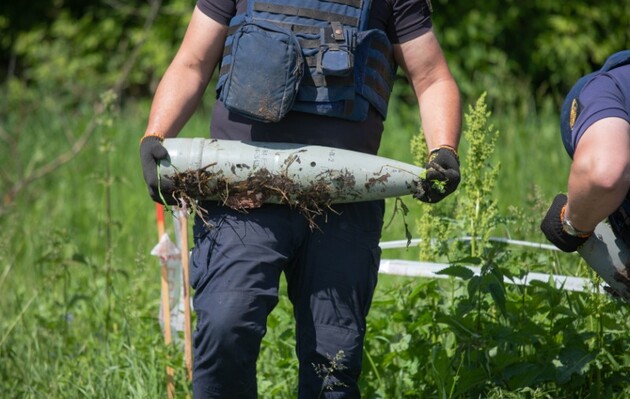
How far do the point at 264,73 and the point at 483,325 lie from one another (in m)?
1.32

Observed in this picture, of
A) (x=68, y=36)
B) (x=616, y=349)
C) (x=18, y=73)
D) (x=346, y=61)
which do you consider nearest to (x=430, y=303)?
(x=616, y=349)

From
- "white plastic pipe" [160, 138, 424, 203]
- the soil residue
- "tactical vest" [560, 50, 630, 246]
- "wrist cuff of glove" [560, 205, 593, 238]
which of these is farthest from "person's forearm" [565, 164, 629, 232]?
the soil residue

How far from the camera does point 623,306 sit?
3.34 meters

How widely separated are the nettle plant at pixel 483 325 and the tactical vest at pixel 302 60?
21.5 inches

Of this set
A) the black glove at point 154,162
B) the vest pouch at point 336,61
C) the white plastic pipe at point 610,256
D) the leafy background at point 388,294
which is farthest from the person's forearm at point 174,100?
the white plastic pipe at point 610,256

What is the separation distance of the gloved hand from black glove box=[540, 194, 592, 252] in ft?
1.03

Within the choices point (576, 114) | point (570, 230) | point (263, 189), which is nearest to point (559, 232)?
point (570, 230)

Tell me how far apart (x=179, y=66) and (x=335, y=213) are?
693mm

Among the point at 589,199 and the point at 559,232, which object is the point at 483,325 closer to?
the point at 559,232

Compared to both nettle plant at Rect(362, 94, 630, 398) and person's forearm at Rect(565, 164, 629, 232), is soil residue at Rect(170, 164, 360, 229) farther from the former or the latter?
person's forearm at Rect(565, 164, 629, 232)

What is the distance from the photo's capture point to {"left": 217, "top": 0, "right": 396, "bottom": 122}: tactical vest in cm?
294

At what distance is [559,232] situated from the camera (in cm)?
283

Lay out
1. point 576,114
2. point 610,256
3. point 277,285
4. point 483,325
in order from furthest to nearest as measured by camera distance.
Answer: point 483,325
point 277,285
point 610,256
point 576,114

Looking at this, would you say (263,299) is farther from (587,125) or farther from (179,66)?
(587,125)
